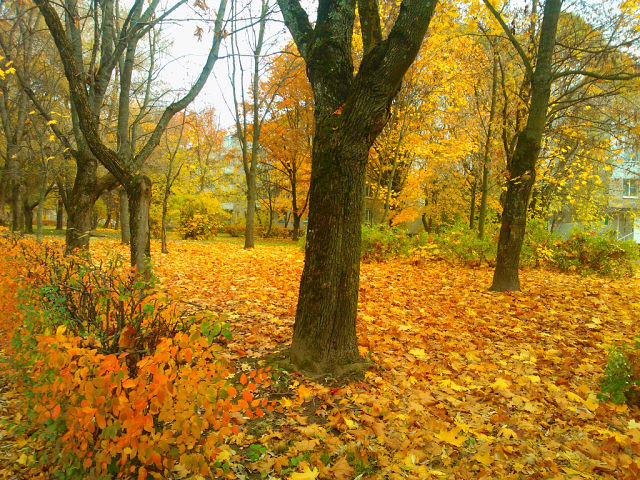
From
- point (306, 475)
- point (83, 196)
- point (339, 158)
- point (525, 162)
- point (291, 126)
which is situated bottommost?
point (306, 475)

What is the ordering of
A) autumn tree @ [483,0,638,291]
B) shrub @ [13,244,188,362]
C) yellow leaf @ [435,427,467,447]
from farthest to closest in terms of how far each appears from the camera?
autumn tree @ [483,0,638,291] → yellow leaf @ [435,427,467,447] → shrub @ [13,244,188,362]

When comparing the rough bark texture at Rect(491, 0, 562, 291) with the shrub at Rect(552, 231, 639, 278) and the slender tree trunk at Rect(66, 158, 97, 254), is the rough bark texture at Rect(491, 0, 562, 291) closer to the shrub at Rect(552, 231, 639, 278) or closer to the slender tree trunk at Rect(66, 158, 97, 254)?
the shrub at Rect(552, 231, 639, 278)

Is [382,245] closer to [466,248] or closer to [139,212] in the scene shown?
[466,248]

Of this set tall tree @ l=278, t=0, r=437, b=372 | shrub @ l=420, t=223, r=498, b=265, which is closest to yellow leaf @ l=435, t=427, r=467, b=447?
tall tree @ l=278, t=0, r=437, b=372

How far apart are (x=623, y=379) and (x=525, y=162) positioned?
15.2 feet

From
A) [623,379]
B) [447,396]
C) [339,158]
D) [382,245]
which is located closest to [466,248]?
[382,245]

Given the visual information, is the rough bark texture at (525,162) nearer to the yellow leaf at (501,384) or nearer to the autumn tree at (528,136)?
the autumn tree at (528,136)

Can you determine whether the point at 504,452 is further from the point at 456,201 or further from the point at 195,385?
the point at 456,201

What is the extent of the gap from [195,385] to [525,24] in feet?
41.7

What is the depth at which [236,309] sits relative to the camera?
5.94 metres

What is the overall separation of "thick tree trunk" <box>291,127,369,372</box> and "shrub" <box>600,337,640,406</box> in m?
2.30

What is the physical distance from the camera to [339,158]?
141 inches

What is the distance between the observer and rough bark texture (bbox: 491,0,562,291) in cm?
669

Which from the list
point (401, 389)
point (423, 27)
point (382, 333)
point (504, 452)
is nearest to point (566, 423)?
point (504, 452)
